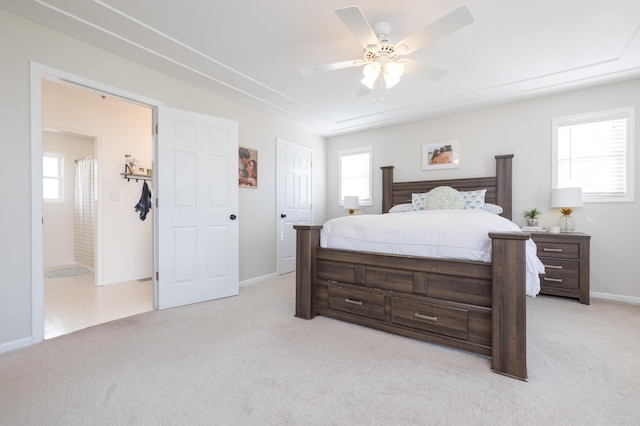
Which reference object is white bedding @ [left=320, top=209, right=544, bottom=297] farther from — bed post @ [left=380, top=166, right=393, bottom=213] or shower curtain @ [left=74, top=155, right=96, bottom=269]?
shower curtain @ [left=74, top=155, right=96, bottom=269]

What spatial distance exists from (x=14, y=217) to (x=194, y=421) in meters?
2.22

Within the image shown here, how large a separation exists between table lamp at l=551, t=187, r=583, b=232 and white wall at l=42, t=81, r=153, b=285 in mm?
5574

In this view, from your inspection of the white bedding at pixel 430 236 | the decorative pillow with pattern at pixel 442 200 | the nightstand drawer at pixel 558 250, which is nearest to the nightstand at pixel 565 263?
the nightstand drawer at pixel 558 250

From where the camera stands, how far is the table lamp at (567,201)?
3.30 meters

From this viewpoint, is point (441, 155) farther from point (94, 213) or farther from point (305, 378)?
point (94, 213)

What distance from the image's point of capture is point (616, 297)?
3.33 metres

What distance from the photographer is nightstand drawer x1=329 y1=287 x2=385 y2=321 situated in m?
2.40

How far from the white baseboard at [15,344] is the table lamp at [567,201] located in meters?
5.51

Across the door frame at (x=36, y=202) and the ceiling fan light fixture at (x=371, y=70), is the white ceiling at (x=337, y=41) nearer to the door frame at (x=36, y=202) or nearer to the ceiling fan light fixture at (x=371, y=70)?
the ceiling fan light fixture at (x=371, y=70)

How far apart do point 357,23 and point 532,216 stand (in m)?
3.44

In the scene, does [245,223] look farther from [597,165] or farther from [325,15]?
[597,165]

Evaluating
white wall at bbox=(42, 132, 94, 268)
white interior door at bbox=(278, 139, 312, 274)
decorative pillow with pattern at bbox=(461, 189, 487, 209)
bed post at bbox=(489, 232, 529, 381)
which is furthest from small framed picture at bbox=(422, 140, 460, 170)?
white wall at bbox=(42, 132, 94, 268)

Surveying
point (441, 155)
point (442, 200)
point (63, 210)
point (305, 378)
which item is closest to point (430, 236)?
point (305, 378)

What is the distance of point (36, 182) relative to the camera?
2.30 m
